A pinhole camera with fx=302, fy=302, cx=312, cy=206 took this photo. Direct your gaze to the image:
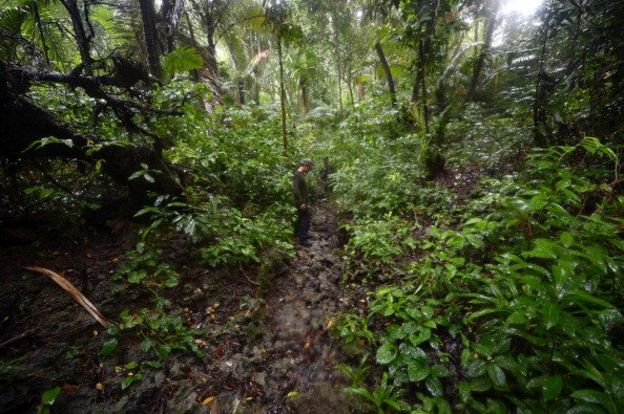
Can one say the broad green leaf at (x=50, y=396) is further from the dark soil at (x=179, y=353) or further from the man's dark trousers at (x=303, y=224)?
the man's dark trousers at (x=303, y=224)

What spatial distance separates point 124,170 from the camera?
412 cm

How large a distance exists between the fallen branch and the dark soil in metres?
0.07

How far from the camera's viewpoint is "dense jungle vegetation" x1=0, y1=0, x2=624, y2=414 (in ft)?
7.77

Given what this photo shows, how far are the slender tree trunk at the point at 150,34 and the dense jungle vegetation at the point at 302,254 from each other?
38 mm

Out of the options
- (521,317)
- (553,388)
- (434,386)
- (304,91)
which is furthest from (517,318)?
(304,91)

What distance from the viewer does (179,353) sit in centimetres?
301

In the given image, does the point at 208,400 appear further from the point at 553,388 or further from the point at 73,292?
the point at 553,388

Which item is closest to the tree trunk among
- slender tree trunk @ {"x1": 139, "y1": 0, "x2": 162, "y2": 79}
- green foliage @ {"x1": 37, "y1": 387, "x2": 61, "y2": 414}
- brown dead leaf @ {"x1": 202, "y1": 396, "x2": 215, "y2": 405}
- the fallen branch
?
the fallen branch

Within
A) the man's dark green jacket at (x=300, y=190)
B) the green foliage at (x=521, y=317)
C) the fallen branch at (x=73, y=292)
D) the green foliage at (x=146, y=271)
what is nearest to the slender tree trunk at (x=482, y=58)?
the green foliage at (x=521, y=317)

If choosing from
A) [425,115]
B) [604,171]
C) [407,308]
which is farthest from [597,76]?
[407,308]

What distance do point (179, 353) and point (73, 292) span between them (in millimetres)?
1307

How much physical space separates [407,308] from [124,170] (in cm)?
402

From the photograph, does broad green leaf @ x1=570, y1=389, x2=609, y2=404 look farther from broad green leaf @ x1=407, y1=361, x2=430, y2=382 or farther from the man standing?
the man standing

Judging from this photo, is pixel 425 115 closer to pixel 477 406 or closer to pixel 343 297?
pixel 343 297
